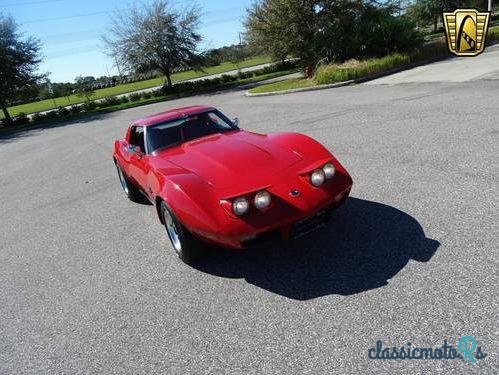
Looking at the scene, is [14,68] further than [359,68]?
Yes

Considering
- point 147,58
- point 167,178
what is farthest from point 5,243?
point 147,58

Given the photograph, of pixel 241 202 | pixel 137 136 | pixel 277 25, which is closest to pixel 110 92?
pixel 277 25

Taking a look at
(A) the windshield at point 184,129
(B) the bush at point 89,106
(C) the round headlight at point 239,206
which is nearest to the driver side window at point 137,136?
(A) the windshield at point 184,129

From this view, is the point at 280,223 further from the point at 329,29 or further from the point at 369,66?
the point at 329,29

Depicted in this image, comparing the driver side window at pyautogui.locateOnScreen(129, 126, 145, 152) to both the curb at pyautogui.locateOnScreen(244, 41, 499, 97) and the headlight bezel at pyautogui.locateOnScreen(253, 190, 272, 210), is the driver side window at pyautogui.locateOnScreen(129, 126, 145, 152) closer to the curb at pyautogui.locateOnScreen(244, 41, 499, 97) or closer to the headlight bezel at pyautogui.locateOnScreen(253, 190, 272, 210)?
the headlight bezel at pyautogui.locateOnScreen(253, 190, 272, 210)

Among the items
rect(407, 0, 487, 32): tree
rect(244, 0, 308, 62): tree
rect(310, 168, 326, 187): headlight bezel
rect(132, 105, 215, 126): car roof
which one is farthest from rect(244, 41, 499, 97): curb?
rect(407, 0, 487, 32): tree

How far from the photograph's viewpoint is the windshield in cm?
532

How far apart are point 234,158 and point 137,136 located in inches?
89.5

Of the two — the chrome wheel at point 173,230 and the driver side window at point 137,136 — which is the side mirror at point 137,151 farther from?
the chrome wheel at point 173,230

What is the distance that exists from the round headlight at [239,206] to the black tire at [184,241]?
70 cm

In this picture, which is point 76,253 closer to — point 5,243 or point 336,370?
point 5,243

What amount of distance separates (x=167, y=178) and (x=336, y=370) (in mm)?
2409

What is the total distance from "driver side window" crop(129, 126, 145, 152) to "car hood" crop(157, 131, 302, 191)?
29.8 inches

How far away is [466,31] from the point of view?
14.6 m
